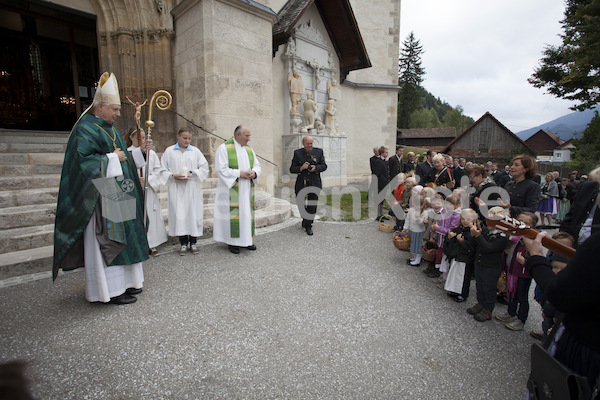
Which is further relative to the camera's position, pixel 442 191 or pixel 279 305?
pixel 442 191

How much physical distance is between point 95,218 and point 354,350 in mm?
2614

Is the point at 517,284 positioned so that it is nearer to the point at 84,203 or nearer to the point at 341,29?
the point at 84,203

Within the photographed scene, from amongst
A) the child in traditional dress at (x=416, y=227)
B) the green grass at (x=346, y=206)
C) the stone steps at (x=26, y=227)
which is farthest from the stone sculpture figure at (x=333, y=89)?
the stone steps at (x=26, y=227)

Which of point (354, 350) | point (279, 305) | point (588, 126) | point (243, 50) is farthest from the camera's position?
point (588, 126)

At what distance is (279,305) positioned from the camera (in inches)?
122

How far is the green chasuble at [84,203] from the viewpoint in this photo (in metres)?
2.81

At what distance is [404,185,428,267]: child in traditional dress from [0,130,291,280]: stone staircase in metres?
2.74

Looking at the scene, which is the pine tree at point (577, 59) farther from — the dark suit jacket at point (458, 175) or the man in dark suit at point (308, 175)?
the man in dark suit at point (308, 175)

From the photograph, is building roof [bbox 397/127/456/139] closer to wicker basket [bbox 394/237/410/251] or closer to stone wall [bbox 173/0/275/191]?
stone wall [bbox 173/0/275/191]

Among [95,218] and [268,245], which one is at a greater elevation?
[95,218]

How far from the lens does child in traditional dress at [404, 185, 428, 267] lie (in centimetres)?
419

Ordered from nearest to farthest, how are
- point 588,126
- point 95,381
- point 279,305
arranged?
point 95,381 < point 279,305 < point 588,126

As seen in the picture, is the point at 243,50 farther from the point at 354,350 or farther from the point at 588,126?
the point at 588,126

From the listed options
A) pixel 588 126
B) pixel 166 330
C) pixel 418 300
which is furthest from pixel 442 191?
pixel 588 126
